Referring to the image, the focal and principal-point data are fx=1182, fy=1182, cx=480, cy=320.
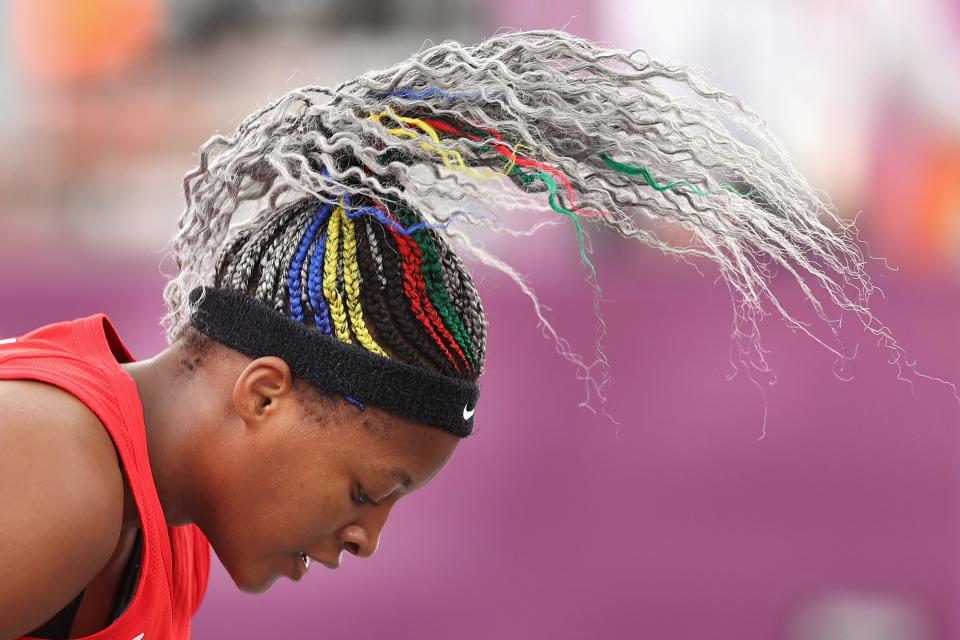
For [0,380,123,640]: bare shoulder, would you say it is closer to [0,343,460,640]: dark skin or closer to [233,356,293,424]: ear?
[0,343,460,640]: dark skin

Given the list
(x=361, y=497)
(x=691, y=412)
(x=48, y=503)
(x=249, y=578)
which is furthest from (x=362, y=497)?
(x=691, y=412)

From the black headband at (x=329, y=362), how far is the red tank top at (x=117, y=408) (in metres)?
0.18

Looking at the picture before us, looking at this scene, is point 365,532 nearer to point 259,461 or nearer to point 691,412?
point 259,461

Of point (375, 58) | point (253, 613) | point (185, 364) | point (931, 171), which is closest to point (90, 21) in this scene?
point (375, 58)

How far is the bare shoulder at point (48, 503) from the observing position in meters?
1.50

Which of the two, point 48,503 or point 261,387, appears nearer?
point 48,503

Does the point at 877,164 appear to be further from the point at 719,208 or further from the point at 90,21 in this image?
the point at 90,21

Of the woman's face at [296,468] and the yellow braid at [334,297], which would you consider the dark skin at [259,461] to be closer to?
the woman's face at [296,468]

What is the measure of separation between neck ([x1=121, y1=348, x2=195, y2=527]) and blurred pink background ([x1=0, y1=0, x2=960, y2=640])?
84.0 inches

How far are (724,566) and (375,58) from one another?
220cm

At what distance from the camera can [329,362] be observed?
1.77 meters

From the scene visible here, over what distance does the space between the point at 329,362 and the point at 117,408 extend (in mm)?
314

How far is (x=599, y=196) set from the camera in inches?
74.3

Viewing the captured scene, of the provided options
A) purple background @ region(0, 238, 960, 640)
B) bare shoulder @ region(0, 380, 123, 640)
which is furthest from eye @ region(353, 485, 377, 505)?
purple background @ region(0, 238, 960, 640)
